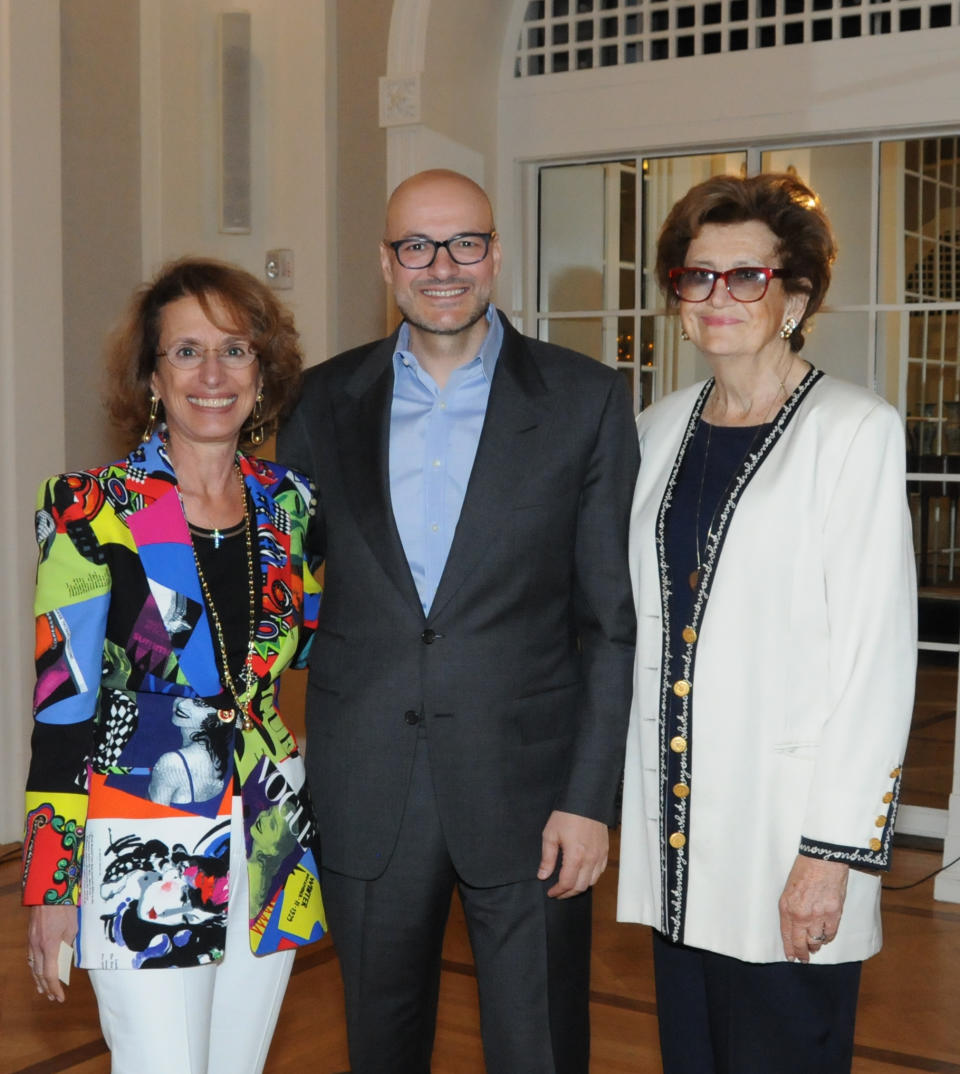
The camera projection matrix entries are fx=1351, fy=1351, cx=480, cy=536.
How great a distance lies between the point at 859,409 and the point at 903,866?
3271 millimetres

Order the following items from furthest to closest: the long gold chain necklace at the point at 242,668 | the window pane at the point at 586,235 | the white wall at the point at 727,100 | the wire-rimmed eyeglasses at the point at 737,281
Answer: the window pane at the point at 586,235
the white wall at the point at 727,100
the wire-rimmed eyeglasses at the point at 737,281
the long gold chain necklace at the point at 242,668

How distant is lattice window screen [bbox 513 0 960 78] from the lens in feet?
15.5

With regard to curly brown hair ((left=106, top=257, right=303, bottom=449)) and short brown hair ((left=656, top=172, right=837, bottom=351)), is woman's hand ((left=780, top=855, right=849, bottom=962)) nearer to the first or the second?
short brown hair ((left=656, top=172, right=837, bottom=351))

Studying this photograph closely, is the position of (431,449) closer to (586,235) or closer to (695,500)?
(695,500)

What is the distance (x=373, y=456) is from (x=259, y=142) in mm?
3385

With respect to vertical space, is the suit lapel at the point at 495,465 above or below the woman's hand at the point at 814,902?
above

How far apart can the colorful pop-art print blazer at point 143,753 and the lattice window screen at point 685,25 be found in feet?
12.0

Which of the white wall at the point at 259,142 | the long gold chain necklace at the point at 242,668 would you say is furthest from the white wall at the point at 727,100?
the long gold chain necklace at the point at 242,668

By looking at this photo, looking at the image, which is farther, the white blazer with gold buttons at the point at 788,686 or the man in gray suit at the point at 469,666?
the man in gray suit at the point at 469,666

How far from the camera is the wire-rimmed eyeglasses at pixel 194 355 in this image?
6.73 ft

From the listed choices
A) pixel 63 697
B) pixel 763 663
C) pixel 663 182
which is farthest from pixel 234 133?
pixel 763 663

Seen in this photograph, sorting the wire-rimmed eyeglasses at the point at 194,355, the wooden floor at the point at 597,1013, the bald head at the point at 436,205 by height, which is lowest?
the wooden floor at the point at 597,1013

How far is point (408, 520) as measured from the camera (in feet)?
7.09

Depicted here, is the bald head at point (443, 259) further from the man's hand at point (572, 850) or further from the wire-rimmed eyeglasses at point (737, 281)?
the man's hand at point (572, 850)
